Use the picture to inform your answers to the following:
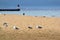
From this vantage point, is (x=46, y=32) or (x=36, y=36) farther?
(x=46, y=32)

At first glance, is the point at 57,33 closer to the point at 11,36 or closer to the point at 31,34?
the point at 31,34

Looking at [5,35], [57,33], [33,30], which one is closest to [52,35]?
[57,33]

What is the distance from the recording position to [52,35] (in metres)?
14.8

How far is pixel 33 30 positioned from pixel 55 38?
8.58ft

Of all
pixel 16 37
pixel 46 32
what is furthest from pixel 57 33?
pixel 16 37

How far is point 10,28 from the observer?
1647cm

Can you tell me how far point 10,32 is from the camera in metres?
15.1

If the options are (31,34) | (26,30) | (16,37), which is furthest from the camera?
(26,30)

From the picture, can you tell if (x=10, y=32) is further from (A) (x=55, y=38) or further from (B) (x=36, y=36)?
(A) (x=55, y=38)

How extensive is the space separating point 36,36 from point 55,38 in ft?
4.03

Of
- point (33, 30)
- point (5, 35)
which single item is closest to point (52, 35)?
point (33, 30)

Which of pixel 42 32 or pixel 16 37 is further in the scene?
pixel 42 32

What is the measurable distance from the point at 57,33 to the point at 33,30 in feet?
5.96

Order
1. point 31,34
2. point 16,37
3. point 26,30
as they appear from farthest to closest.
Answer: point 26,30 < point 31,34 < point 16,37
